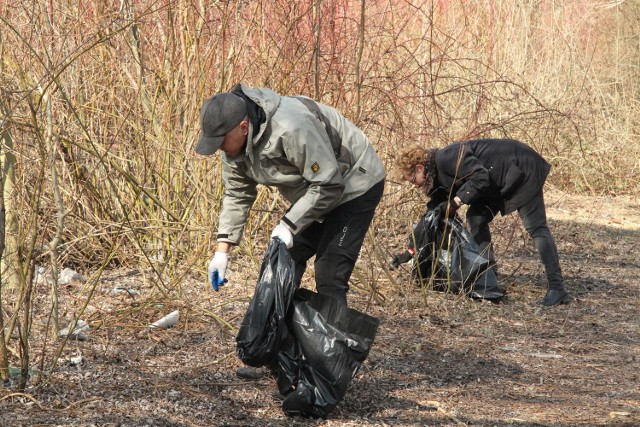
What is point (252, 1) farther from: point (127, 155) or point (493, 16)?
point (493, 16)

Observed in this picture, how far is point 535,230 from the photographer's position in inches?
256

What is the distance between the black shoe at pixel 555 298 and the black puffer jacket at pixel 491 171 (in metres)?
0.74

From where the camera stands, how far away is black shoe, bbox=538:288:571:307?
260 inches

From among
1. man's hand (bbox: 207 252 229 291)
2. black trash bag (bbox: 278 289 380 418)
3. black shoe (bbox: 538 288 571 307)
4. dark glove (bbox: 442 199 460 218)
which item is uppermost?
man's hand (bbox: 207 252 229 291)

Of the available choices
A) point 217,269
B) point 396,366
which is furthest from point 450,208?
point 217,269

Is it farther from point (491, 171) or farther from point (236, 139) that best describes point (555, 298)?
point (236, 139)

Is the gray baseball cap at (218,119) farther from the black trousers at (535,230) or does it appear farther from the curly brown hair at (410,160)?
the black trousers at (535,230)

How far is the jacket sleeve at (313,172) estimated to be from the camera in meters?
3.66

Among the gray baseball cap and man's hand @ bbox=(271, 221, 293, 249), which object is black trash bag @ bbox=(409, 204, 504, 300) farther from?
the gray baseball cap

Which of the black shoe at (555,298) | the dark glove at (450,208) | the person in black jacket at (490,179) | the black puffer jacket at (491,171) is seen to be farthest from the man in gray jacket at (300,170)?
the black shoe at (555,298)

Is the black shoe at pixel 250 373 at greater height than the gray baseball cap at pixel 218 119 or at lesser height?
lesser

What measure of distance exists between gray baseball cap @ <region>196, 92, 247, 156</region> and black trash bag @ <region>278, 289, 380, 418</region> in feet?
2.54

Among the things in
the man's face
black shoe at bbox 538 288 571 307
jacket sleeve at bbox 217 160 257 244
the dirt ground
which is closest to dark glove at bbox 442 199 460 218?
the dirt ground

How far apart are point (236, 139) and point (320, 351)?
38.2 inches
